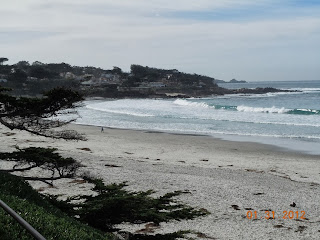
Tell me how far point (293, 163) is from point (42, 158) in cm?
1207

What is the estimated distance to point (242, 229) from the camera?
8.30 metres

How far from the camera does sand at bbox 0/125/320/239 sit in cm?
849

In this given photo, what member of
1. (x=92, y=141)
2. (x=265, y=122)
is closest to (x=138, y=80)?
(x=265, y=122)

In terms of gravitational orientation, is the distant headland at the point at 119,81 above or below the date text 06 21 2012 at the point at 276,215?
above

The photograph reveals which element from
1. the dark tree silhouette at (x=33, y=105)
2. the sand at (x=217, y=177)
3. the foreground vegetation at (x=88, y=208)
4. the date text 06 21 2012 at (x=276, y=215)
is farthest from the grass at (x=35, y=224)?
the date text 06 21 2012 at (x=276, y=215)

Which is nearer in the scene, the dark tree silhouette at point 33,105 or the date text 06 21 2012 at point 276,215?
the dark tree silhouette at point 33,105

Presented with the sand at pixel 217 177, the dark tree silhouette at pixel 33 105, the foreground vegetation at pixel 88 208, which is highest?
the dark tree silhouette at pixel 33 105

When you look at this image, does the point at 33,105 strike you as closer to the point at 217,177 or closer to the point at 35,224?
the point at 35,224

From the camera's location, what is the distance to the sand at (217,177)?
849cm

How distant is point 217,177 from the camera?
12.8 metres

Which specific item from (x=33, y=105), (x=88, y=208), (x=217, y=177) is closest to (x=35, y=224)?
(x=88, y=208)
